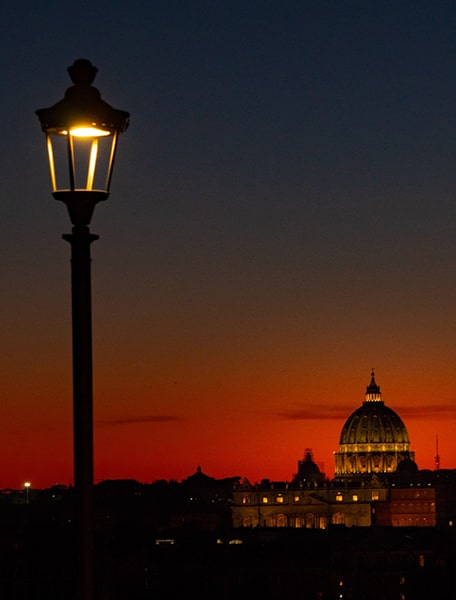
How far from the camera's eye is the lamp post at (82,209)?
9086 mm

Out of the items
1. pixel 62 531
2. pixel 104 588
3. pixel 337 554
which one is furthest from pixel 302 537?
pixel 104 588

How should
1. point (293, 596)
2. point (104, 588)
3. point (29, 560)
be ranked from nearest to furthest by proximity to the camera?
point (104, 588) → point (29, 560) → point (293, 596)

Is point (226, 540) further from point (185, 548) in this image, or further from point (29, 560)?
point (29, 560)

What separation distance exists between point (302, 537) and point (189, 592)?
177 feet

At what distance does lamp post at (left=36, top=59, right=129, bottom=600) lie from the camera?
9.09m

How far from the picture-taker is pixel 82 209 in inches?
366

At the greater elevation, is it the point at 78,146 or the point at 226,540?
the point at 226,540

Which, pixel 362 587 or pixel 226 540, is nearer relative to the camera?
pixel 362 587

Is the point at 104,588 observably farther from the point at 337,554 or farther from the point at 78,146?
the point at 337,554

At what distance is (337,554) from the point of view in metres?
134

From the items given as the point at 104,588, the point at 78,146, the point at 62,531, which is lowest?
the point at 104,588

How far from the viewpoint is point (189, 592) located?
100 meters

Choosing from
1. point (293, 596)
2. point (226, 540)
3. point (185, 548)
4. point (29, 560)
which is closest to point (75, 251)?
point (29, 560)

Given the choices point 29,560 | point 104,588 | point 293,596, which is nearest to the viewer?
point 104,588
